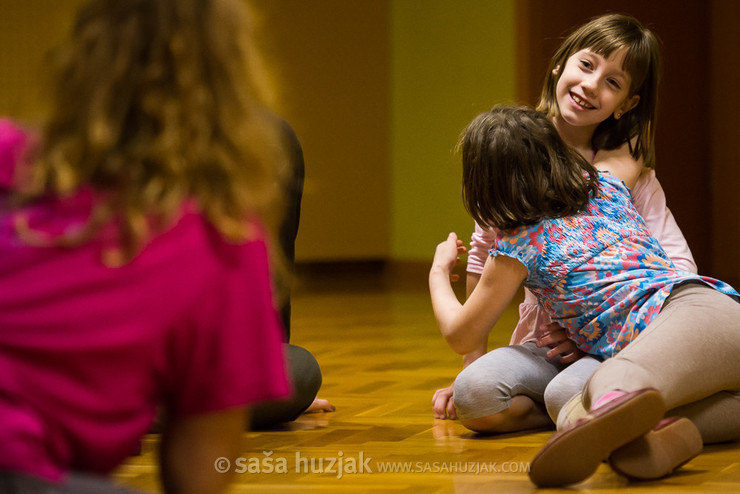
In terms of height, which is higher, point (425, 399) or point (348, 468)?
point (348, 468)

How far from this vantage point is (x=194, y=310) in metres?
0.84

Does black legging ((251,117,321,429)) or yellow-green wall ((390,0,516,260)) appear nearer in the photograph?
black legging ((251,117,321,429))

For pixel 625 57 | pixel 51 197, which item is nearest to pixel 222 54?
pixel 51 197

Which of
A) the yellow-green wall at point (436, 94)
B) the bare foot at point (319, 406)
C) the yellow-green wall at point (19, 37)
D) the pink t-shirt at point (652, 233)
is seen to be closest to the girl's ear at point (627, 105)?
the pink t-shirt at point (652, 233)

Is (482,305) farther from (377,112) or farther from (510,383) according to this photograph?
(377,112)

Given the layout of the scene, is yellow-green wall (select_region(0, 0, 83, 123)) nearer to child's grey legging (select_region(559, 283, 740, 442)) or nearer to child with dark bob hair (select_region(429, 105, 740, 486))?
child with dark bob hair (select_region(429, 105, 740, 486))

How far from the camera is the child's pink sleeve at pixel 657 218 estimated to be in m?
2.14

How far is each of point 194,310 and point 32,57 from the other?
5502 mm

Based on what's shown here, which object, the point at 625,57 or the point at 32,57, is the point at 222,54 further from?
the point at 32,57

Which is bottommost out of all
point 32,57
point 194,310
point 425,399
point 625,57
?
point 32,57

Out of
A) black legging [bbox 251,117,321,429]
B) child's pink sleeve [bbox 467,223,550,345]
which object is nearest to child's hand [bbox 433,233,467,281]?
child's pink sleeve [bbox 467,223,550,345]

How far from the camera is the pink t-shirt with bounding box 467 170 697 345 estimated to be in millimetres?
2125

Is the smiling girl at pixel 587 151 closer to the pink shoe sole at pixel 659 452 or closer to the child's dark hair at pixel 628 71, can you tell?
the child's dark hair at pixel 628 71

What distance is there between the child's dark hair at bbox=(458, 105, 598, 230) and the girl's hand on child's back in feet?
0.80
